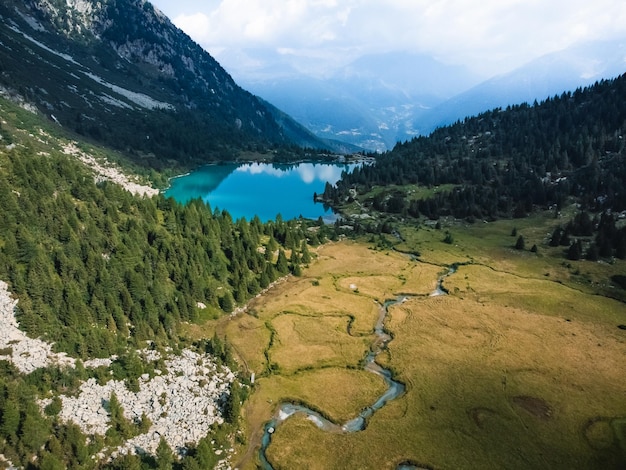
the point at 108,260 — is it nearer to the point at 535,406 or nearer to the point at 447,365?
the point at 447,365

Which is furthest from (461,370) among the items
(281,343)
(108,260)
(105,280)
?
(108,260)

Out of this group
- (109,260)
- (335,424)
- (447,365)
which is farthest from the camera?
(109,260)

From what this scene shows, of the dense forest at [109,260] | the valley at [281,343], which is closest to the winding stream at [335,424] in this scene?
the valley at [281,343]

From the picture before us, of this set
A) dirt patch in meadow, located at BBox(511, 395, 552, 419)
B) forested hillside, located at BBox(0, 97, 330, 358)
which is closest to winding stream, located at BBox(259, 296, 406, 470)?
dirt patch in meadow, located at BBox(511, 395, 552, 419)

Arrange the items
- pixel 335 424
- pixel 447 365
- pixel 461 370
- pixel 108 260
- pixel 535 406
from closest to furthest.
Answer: pixel 335 424, pixel 535 406, pixel 461 370, pixel 447 365, pixel 108 260

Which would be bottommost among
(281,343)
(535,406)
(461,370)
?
(281,343)

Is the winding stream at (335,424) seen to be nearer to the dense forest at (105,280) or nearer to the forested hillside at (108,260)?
the dense forest at (105,280)

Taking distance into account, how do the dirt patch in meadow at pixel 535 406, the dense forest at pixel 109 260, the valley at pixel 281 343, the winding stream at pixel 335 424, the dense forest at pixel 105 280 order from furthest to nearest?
the dense forest at pixel 109 260
the dirt patch in meadow at pixel 535 406
the winding stream at pixel 335 424
the valley at pixel 281 343
the dense forest at pixel 105 280

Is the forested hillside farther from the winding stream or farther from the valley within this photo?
the winding stream
